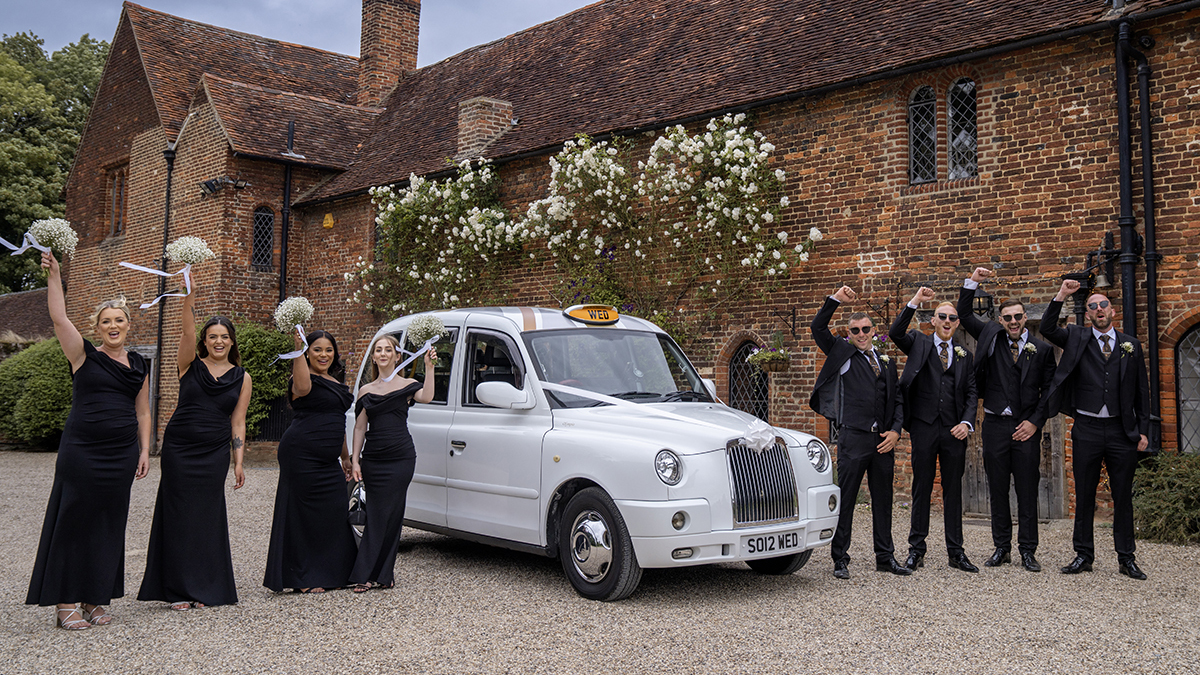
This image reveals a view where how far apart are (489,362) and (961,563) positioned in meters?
3.98

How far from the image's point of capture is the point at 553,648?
16.5ft

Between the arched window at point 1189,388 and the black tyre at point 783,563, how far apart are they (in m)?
4.79

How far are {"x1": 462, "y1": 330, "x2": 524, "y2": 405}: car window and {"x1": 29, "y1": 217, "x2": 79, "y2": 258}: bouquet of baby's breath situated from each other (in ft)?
9.52

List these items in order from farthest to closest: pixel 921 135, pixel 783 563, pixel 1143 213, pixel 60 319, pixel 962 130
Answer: pixel 921 135, pixel 962 130, pixel 1143 213, pixel 783 563, pixel 60 319

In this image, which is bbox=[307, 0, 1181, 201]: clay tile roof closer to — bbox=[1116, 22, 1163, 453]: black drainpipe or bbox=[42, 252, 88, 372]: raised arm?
bbox=[1116, 22, 1163, 453]: black drainpipe

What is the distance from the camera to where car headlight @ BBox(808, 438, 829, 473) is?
21.6 ft

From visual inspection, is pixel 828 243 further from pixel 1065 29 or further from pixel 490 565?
pixel 490 565

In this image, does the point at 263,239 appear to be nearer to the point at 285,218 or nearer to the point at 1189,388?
the point at 285,218

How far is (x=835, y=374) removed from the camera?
715 centimetres

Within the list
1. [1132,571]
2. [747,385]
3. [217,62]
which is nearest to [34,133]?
[217,62]

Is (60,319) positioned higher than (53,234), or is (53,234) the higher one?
(53,234)

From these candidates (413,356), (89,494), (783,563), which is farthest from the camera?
(783,563)


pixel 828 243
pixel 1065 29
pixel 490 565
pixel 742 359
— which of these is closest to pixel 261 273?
pixel 742 359

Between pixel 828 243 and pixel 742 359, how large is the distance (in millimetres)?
2065
